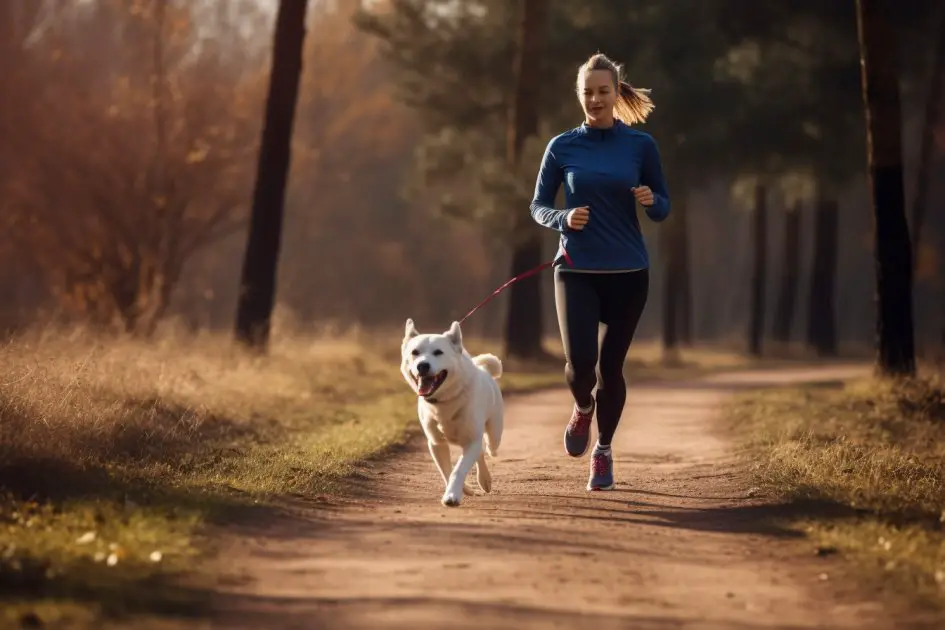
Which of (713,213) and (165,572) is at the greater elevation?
(713,213)

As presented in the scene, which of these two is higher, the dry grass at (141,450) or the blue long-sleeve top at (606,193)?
the blue long-sleeve top at (606,193)

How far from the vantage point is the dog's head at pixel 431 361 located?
320 inches

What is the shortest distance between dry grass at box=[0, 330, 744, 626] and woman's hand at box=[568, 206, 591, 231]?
2371mm

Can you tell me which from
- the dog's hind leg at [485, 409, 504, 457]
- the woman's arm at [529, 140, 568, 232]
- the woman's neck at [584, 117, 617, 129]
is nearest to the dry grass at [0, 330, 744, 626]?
the dog's hind leg at [485, 409, 504, 457]

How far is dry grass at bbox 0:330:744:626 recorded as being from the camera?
5.89 metres

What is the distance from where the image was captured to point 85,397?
10.9 meters

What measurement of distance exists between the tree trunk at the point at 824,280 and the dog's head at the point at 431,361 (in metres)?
30.0

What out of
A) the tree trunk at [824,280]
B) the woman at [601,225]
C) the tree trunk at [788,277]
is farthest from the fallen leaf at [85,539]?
the tree trunk at [788,277]

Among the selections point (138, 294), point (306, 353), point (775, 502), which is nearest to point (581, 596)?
point (775, 502)

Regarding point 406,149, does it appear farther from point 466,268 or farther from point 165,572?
point 165,572

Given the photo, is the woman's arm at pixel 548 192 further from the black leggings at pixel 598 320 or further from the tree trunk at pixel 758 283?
the tree trunk at pixel 758 283

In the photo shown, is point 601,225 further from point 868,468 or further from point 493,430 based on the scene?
point 868,468

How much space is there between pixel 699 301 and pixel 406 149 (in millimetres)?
24551

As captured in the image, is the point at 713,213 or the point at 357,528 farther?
the point at 713,213
